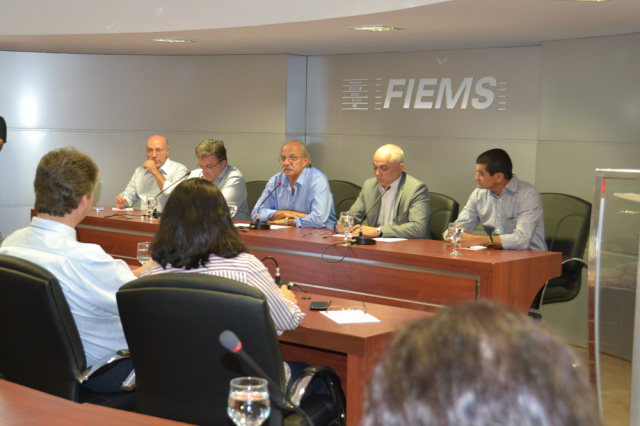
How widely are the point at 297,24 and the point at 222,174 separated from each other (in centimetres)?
156

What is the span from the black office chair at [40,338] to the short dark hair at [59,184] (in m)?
0.33

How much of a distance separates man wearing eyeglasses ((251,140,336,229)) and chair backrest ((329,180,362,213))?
645 millimetres

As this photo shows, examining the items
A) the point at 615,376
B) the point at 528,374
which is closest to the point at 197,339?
the point at 615,376

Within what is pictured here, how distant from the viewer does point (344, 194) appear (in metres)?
6.10

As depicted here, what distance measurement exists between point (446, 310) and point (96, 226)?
204 inches

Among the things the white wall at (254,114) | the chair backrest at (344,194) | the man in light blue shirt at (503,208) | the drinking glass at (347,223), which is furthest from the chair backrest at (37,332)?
the white wall at (254,114)

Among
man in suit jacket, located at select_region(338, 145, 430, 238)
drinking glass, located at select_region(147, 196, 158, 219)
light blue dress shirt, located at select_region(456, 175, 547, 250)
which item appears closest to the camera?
light blue dress shirt, located at select_region(456, 175, 547, 250)

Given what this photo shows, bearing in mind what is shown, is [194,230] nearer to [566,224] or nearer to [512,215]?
[512,215]

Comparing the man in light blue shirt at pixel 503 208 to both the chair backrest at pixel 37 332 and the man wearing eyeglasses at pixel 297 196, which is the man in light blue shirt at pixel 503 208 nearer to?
the man wearing eyeglasses at pixel 297 196

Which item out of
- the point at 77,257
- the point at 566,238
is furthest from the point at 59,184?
the point at 566,238

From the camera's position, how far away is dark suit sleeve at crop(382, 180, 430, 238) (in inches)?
181

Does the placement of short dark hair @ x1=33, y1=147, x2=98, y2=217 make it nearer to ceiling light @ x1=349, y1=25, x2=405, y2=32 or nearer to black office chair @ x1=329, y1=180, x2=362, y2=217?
ceiling light @ x1=349, y1=25, x2=405, y2=32

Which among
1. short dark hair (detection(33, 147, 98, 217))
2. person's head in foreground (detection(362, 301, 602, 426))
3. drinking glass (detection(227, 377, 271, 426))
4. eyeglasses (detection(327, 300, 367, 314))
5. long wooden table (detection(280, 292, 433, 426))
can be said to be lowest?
long wooden table (detection(280, 292, 433, 426))

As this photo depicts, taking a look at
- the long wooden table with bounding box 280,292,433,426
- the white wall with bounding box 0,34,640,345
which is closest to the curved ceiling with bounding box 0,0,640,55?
the white wall with bounding box 0,34,640,345
